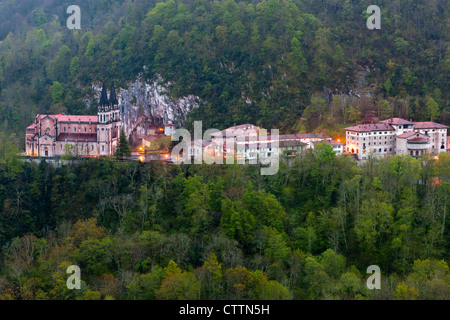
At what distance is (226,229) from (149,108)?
98.6 ft

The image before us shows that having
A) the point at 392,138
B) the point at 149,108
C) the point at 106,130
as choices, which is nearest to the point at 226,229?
the point at 106,130

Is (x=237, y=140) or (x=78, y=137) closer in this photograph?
(x=237, y=140)

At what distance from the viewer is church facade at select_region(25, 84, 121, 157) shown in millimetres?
64500

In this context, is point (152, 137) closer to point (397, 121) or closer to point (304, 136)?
point (304, 136)

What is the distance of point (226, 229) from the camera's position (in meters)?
50.3

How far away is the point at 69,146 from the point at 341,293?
32963 millimetres

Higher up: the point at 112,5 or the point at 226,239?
the point at 112,5

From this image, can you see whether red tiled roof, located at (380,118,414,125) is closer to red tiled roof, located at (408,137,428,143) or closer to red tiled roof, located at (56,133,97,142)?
red tiled roof, located at (408,137,428,143)

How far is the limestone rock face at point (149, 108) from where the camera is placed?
247 ft

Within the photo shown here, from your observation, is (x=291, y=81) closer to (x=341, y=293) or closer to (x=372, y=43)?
(x=372, y=43)

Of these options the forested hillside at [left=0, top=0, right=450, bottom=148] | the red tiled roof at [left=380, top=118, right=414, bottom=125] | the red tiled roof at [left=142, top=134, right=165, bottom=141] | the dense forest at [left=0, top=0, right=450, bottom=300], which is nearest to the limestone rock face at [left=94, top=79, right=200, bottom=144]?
the forested hillside at [left=0, top=0, right=450, bottom=148]

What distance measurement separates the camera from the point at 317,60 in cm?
7731

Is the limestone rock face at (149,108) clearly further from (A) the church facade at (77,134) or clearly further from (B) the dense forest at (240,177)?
(A) the church facade at (77,134)

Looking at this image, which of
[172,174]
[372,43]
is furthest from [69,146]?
[372,43]
